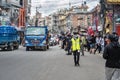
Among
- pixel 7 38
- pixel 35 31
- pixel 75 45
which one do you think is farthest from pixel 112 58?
pixel 7 38

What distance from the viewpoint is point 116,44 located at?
37.0 feet

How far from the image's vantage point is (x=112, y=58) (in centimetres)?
1127

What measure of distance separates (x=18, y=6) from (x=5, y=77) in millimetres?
74267

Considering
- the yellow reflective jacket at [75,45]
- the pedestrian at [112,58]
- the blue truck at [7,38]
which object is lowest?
the blue truck at [7,38]

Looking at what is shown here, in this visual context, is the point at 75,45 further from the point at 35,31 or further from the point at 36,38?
the point at 35,31

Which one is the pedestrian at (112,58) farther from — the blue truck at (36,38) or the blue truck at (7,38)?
the blue truck at (36,38)

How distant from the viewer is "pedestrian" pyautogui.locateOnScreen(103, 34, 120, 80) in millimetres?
11172

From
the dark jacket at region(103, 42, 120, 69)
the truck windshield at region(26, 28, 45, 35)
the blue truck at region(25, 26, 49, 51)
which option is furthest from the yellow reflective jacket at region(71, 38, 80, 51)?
the truck windshield at region(26, 28, 45, 35)

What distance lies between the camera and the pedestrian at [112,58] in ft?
36.7

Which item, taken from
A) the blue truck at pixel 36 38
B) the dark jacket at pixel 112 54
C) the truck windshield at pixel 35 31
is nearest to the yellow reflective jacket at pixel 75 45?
the dark jacket at pixel 112 54

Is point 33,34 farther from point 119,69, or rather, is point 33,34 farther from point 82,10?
point 82,10

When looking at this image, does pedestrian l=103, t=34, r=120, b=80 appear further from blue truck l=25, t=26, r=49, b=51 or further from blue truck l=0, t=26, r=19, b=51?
blue truck l=25, t=26, r=49, b=51

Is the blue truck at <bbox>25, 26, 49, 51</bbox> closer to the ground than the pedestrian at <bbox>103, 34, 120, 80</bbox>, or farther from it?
closer to the ground

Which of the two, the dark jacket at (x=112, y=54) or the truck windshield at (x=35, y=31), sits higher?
the dark jacket at (x=112, y=54)
